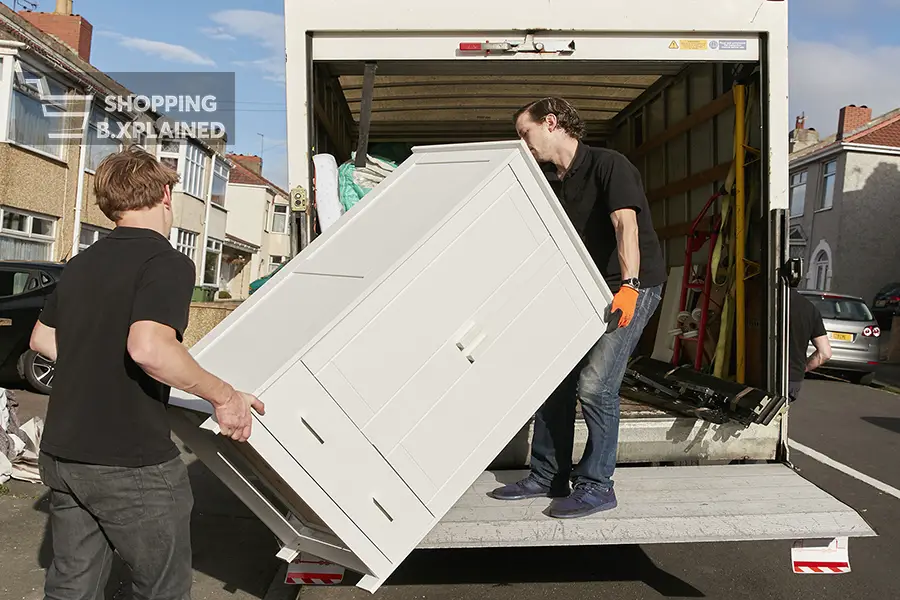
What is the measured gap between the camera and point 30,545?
13.9 feet

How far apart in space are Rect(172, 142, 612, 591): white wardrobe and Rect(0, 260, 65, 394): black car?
23.1ft

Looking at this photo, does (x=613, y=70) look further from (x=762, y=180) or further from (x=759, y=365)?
(x=759, y=365)

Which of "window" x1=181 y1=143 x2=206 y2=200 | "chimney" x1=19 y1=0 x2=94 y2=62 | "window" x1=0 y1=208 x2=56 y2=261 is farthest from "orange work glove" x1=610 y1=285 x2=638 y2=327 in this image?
"window" x1=181 y1=143 x2=206 y2=200

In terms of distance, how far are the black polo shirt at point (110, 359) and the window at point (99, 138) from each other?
64.6 ft

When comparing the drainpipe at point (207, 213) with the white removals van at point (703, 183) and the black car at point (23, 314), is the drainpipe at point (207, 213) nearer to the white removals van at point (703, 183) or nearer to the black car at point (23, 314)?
the black car at point (23, 314)

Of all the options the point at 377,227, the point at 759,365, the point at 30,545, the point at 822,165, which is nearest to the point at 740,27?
the point at 759,365

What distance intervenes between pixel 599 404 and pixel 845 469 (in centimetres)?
443

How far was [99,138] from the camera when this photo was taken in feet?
67.9

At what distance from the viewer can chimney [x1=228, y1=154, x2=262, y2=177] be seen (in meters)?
45.2

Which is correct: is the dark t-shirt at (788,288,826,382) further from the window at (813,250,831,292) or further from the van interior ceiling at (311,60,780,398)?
the window at (813,250,831,292)

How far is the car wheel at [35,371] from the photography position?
8781 mm

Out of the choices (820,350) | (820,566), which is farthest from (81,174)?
(820,566)

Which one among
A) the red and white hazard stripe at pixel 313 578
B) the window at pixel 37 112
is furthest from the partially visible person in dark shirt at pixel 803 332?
the window at pixel 37 112

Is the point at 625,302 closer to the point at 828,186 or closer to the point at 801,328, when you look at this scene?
Answer: the point at 801,328
